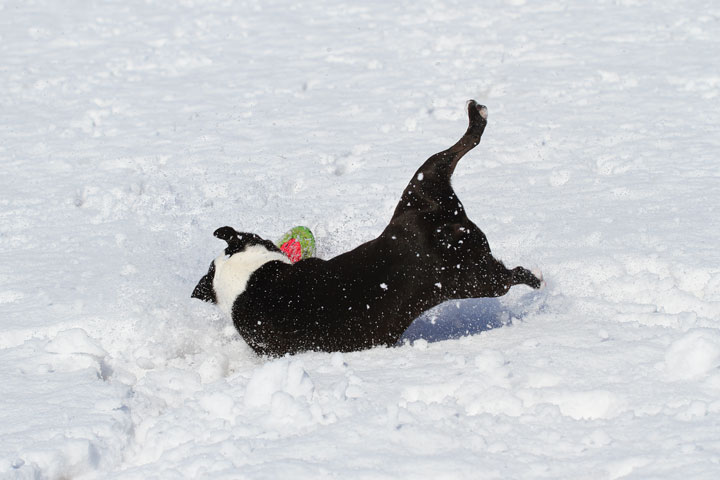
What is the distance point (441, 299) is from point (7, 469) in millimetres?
2051

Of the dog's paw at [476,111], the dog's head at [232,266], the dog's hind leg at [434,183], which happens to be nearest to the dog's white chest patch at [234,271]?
the dog's head at [232,266]

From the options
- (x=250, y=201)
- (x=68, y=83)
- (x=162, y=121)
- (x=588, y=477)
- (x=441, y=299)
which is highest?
(x=68, y=83)

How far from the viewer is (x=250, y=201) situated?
602cm

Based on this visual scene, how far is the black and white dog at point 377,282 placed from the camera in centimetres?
382

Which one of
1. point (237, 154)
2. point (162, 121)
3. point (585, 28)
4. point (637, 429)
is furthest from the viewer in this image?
point (585, 28)

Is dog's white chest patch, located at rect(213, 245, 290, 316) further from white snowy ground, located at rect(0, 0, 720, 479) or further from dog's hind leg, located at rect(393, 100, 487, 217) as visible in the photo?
dog's hind leg, located at rect(393, 100, 487, 217)

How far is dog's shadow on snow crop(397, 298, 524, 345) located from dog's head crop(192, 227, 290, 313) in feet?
2.69

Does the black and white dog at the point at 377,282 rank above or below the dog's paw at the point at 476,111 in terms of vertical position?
below

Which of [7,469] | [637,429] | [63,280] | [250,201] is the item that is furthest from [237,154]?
[637,429]

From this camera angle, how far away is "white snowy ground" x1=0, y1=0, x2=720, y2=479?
2875mm

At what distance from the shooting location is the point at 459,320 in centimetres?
440

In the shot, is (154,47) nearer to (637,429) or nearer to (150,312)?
(150,312)

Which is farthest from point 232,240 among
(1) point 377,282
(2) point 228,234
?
(1) point 377,282

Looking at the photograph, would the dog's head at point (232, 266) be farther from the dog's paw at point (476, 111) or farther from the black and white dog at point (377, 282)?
the dog's paw at point (476, 111)
